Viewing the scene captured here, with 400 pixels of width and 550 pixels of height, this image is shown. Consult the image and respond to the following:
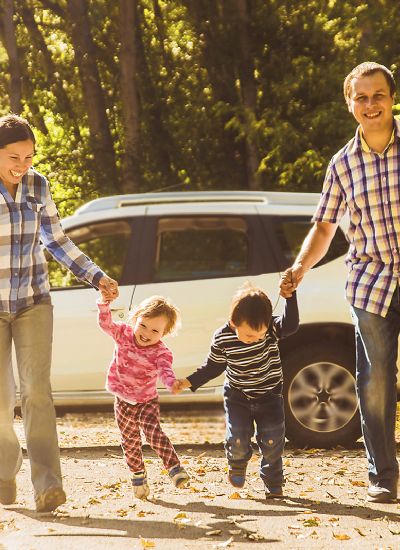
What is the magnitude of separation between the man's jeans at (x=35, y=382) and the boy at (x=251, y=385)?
2.54ft

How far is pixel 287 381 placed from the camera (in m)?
9.00

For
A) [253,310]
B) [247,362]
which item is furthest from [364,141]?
[247,362]

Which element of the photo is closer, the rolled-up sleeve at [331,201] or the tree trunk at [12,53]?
the rolled-up sleeve at [331,201]

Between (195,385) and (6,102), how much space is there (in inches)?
802

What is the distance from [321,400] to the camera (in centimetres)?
899

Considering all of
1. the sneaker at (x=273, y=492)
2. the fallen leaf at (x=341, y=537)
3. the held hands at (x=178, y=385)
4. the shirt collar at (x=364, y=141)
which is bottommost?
the sneaker at (x=273, y=492)

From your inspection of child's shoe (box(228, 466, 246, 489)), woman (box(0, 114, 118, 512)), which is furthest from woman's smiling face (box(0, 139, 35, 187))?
child's shoe (box(228, 466, 246, 489))

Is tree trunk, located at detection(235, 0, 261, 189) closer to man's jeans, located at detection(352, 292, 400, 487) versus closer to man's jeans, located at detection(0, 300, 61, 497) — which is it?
man's jeans, located at detection(352, 292, 400, 487)

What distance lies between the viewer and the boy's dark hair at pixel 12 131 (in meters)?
6.33

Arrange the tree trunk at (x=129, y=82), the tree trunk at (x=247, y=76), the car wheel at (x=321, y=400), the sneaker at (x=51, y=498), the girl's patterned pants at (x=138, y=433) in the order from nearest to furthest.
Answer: the sneaker at (x=51, y=498) → the girl's patterned pants at (x=138, y=433) → the car wheel at (x=321, y=400) → the tree trunk at (x=247, y=76) → the tree trunk at (x=129, y=82)

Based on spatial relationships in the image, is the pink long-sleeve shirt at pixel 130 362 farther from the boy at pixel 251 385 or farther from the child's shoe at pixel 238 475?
the child's shoe at pixel 238 475

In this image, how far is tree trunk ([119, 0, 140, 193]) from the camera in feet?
66.2

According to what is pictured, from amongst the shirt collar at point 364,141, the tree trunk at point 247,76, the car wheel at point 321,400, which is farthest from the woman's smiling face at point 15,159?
the tree trunk at point 247,76

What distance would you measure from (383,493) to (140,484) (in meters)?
1.37
